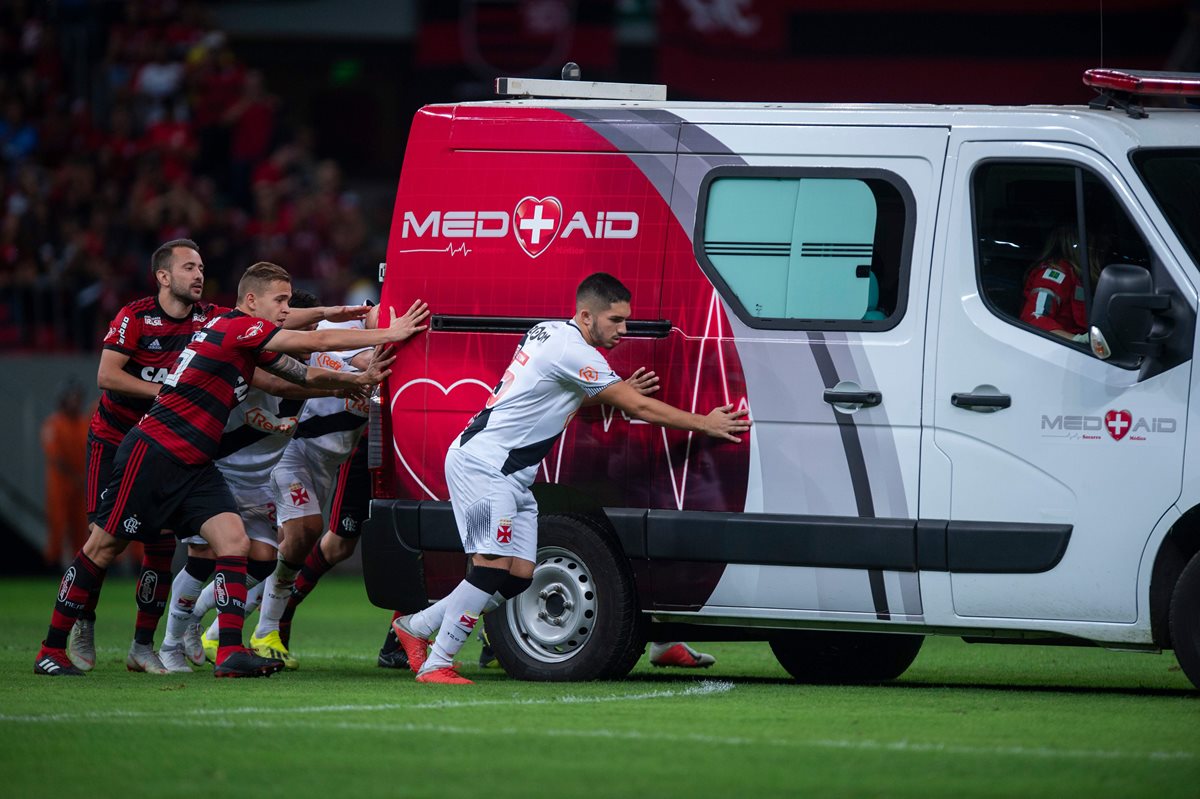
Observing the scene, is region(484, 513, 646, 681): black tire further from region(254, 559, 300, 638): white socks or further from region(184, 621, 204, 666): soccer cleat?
region(184, 621, 204, 666): soccer cleat

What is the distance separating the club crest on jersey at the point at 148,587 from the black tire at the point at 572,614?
201cm

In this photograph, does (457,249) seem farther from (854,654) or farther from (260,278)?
(854,654)

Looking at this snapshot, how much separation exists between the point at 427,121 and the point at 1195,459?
4.10 m

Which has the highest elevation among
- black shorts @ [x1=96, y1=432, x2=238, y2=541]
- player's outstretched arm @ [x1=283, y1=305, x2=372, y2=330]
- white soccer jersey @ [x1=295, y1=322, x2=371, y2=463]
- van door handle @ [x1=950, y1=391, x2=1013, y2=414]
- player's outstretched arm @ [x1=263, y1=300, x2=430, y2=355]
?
player's outstretched arm @ [x1=283, y1=305, x2=372, y2=330]

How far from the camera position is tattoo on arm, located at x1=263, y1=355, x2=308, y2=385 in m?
10.1

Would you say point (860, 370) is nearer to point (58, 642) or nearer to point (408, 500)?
point (408, 500)

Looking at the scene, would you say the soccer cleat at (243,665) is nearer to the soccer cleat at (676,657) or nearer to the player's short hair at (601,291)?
the soccer cleat at (676,657)

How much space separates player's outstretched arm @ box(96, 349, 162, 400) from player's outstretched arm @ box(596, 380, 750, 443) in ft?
8.85

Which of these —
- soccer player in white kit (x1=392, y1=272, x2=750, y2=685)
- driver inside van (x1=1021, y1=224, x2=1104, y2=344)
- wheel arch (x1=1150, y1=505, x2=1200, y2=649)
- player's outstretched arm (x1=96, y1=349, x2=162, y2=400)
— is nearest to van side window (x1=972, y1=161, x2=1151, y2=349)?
driver inside van (x1=1021, y1=224, x2=1104, y2=344)

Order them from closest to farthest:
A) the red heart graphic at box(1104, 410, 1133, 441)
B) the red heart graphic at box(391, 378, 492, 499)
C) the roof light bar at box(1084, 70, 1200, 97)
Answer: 1. the red heart graphic at box(1104, 410, 1133, 441)
2. the roof light bar at box(1084, 70, 1200, 97)
3. the red heart graphic at box(391, 378, 492, 499)

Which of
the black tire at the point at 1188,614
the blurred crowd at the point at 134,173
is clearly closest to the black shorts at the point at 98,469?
the black tire at the point at 1188,614

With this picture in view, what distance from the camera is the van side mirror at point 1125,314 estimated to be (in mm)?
8375

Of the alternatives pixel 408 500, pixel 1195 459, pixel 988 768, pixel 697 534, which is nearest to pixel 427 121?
pixel 408 500

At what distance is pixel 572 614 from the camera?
9477 mm
